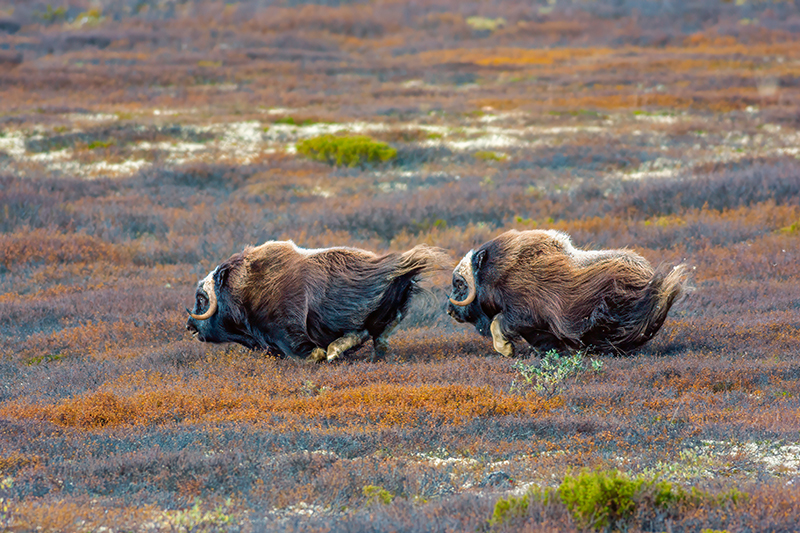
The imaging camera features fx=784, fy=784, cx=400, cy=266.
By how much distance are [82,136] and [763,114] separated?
21683 mm

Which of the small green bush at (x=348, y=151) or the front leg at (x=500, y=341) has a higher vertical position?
the small green bush at (x=348, y=151)

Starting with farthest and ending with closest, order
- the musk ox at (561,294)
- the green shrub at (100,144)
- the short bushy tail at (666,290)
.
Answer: the green shrub at (100,144), the musk ox at (561,294), the short bushy tail at (666,290)

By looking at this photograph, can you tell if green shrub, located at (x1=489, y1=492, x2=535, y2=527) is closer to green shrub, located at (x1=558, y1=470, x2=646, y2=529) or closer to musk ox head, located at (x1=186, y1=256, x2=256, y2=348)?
green shrub, located at (x1=558, y1=470, x2=646, y2=529)

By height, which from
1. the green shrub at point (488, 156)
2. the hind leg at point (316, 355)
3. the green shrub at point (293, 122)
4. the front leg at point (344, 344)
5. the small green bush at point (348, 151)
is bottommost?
the hind leg at point (316, 355)

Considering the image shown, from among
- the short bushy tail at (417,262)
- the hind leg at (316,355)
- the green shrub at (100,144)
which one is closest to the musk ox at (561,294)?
the short bushy tail at (417,262)

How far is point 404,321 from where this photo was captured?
31.8 feet

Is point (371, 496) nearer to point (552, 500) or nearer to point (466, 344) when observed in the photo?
point (552, 500)

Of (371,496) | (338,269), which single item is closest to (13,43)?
(338,269)

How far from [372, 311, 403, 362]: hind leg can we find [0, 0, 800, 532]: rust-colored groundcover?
0.57 ft

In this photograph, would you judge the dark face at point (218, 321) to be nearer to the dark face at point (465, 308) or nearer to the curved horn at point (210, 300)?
the curved horn at point (210, 300)

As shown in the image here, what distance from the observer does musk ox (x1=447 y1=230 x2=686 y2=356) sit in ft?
22.7

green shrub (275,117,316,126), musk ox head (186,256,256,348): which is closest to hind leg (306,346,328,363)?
musk ox head (186,256,256,348)

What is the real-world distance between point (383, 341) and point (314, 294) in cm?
92

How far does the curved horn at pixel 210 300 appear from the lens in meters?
7.49
